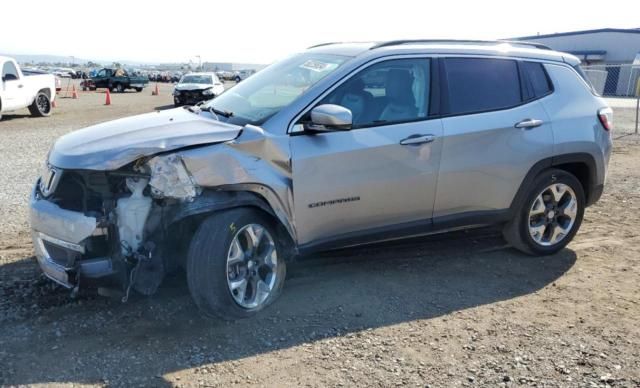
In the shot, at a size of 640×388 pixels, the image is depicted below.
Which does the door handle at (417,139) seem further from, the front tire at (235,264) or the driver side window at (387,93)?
the front tire at (235,264)

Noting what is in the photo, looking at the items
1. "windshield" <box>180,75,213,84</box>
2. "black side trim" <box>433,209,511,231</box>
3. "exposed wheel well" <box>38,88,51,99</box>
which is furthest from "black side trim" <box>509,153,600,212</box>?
"windshield" <box>180,75,213,84</box>

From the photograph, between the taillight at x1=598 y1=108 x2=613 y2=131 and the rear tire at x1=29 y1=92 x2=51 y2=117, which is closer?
the taillight at x1=598 y1=108 x2=613 y2=131

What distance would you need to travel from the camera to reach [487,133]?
4570 mm

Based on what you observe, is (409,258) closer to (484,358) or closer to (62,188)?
(484,358)

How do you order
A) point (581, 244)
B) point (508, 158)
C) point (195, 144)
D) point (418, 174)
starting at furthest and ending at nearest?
point (581, 244), point (508, 158), point (418, 174), point (195, 144)

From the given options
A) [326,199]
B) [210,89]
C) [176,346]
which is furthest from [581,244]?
[210,89]

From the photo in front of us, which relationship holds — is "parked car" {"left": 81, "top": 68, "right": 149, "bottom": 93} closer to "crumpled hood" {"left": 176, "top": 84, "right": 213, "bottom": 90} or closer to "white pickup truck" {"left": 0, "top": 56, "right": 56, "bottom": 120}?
"crumpled hood" {"left": 176, "top": 84, "right": 213, "bottom": 90}

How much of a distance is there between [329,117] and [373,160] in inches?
21.1

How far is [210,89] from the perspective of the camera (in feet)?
80.7

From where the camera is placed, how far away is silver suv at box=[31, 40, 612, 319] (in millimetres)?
3600

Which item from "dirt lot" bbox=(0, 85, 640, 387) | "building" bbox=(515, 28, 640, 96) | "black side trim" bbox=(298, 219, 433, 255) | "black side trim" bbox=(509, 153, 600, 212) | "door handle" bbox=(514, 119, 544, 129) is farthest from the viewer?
"building" bbox=(515, 28, 640, 96)

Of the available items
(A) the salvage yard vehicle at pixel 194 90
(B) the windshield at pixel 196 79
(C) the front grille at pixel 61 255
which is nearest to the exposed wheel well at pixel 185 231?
(C) the front grille at pixel 61 255

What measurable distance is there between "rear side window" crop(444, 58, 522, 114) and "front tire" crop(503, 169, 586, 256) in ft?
2.63

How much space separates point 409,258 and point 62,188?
298cm
